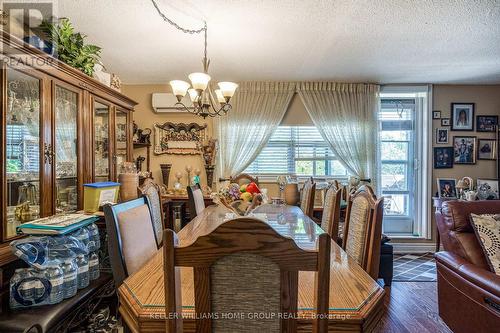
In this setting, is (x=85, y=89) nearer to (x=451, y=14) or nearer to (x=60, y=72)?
(x=60, y=72)

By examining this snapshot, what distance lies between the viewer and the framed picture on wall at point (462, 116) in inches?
152

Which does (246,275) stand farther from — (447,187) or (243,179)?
(447,187)

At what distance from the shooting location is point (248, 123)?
380cm

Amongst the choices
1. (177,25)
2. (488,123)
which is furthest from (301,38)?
(488,123)

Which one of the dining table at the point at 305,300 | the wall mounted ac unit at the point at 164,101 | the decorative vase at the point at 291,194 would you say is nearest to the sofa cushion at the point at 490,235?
the dining table at the point at 305,300

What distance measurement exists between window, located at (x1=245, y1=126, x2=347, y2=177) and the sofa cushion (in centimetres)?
217

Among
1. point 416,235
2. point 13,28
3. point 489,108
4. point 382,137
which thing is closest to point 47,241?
point 13,28

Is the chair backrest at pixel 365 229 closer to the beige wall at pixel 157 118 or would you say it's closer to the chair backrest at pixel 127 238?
the chair backrest at pixel 127 238

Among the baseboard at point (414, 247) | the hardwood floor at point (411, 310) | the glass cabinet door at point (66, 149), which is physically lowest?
the hardwood floor at point (411, 310)

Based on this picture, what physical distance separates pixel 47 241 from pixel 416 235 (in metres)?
4.46

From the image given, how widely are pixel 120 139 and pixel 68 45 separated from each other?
3.62 ft

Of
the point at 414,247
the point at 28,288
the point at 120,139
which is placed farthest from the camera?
the point at 414,247

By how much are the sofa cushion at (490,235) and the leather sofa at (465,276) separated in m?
0.04

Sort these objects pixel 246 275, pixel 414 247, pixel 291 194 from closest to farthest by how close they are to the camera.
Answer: pixel 246 275
pixel 291 194
pixel 414 247
